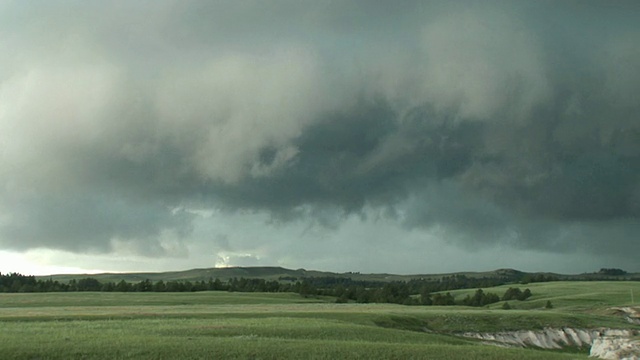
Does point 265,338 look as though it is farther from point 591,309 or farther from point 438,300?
point 438,300

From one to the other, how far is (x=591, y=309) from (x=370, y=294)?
69.2 meters

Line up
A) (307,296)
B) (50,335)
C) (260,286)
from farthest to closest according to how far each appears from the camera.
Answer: (260,286) < (307,296) < (50,335)

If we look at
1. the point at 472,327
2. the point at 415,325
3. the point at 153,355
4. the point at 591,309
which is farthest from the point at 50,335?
the point at 591,309

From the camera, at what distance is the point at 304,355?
118 ft

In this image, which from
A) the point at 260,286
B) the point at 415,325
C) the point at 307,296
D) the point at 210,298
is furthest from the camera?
the point at 260,286

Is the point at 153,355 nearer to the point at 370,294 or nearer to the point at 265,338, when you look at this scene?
the point at 265,338

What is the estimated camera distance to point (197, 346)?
36.1 meters

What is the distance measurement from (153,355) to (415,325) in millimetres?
37801

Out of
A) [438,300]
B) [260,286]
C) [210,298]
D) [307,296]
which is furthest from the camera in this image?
[260,286]

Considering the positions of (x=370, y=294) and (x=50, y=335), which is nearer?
(x=50, y=335)

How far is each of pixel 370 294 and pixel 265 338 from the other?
12808cm

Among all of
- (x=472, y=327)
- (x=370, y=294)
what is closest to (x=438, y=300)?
(x=370, y=294)

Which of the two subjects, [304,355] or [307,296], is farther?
[307,296]

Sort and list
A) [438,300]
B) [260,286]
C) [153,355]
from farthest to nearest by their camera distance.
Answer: [260,286] < [438,300] < [153,355]
